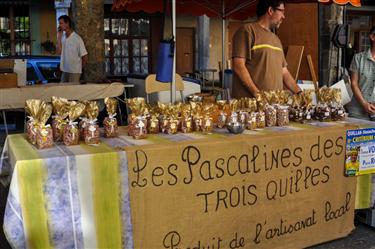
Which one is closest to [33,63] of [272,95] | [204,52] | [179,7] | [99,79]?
[99,79]

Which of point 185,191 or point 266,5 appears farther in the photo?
point 266,5

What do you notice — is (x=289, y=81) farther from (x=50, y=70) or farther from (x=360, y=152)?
(x=50, y=70)

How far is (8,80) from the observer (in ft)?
19.4

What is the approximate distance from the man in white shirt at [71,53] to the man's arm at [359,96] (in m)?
4.31

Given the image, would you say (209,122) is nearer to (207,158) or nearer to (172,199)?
(207,158)

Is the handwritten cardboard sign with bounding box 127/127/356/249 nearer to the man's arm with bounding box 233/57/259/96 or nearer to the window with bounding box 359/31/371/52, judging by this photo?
the man's arm with bounding box 233/57/259/96

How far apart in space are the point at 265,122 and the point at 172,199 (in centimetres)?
91

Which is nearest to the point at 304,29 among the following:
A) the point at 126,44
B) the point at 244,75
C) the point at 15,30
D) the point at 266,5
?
the point at 266,5

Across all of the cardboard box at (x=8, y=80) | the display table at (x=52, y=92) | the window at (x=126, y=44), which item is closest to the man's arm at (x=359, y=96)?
the display table at (x=52, y=92)

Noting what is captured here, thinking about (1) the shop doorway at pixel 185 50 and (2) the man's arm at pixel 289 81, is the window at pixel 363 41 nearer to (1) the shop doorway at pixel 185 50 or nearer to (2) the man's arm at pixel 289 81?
(1) the shop doorway at pixel 185 50

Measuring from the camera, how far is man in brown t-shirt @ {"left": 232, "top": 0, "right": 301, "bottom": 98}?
148 inches

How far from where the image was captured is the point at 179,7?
7590 mm

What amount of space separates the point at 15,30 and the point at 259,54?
12.5 meters

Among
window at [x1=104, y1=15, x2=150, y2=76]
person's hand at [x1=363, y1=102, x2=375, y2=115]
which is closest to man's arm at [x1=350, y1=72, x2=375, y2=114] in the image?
person's hand at [x1=363, y1=102, x2=375, y2=115]
